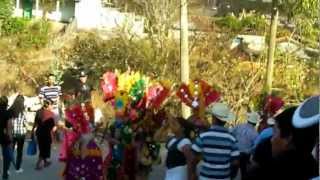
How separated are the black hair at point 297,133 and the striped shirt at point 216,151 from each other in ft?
11.7

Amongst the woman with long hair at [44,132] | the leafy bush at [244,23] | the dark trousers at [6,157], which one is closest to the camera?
the dark trousers at [6,157]

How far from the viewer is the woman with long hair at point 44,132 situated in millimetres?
14603

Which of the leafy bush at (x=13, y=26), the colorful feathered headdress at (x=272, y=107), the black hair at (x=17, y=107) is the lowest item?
the black hair at (x=17, y=107)

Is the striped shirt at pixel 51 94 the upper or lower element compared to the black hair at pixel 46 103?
upper

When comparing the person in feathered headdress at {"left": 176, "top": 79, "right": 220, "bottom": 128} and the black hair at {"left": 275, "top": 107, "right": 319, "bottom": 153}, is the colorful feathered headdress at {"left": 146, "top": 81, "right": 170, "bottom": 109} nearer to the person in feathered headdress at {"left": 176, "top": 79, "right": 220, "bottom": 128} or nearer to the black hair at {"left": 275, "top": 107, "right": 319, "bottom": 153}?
the person in feathered headdress at {"left": 176, "top": 79, "right": 220, "bottom": 128}

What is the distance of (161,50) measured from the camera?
2417 centimetres

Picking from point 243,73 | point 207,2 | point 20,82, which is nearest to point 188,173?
point 243,73

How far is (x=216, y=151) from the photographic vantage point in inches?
314

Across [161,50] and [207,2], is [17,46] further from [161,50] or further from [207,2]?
[207,2]

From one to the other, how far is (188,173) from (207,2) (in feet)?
88.6

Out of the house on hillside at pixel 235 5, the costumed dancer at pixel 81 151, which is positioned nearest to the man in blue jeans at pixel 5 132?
the costumed dancer at pixel 81 151

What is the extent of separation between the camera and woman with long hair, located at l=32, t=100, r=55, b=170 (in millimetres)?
14603

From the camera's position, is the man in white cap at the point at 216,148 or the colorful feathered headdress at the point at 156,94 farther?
the colorful feathered headdress at the point at 156,94

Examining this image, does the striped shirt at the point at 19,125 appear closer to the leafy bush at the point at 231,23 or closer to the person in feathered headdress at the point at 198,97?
the person in feathered headdress at the point at 198,97
